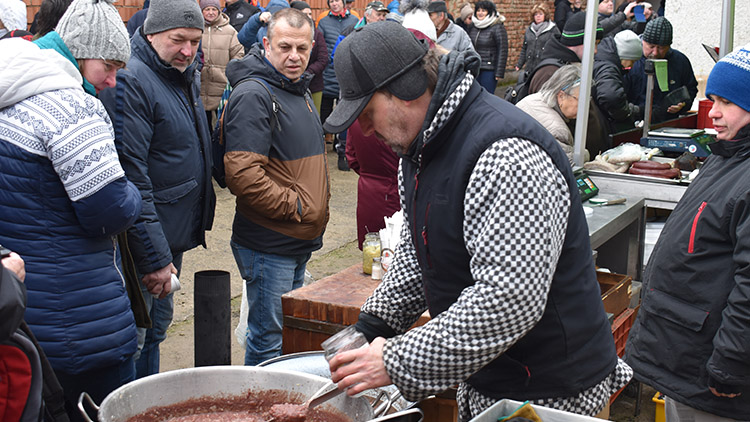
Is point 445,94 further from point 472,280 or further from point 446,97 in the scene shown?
point 472,280

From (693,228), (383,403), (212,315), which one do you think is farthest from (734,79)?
(212,315)

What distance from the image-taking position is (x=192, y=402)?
218cm

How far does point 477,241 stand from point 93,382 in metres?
1.69

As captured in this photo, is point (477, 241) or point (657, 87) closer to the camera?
point (477, 241)

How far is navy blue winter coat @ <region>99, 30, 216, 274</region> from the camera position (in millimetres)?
3195

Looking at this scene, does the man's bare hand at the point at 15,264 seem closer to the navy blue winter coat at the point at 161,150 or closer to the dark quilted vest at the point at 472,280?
the navy blue winter coat at the point at 161,150

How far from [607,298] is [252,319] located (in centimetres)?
176

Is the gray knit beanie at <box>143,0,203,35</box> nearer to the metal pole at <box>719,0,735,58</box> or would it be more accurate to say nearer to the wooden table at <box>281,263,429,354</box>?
the wooden table at <box>281,263,429,354</box>

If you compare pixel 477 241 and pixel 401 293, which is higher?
pixel 477 241

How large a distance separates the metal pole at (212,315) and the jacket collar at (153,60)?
0.99m

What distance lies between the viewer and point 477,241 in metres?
1.70

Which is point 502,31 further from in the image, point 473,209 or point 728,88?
point 473,209

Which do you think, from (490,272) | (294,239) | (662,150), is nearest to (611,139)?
(662,150)

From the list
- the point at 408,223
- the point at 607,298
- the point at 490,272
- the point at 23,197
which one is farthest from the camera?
the point at 607,298
